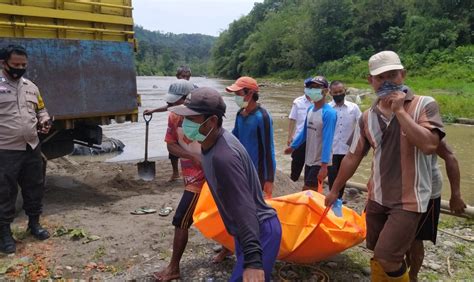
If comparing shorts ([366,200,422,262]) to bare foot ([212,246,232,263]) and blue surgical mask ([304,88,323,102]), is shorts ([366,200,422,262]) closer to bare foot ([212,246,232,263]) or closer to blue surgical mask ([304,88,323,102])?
bare foot ([212,246,232,263])

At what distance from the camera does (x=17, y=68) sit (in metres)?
4.11

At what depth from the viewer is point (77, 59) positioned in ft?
18.4

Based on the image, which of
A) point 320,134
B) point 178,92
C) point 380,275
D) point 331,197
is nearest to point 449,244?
point 320,134

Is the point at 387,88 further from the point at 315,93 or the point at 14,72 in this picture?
the point at 14,72

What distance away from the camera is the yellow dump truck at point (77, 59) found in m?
5.12

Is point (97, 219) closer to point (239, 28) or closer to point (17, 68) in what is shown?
point (17, 68)

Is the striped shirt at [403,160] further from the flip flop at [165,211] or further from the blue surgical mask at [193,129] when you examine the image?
the flip flop at [165,211]

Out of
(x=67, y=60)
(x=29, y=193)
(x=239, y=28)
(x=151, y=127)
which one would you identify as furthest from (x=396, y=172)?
(x=239, y=28)

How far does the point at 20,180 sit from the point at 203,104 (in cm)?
285

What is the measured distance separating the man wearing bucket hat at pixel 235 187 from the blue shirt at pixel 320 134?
2.71 meters

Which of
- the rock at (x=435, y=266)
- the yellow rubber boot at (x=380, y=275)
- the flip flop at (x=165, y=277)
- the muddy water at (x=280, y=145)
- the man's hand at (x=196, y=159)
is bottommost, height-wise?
the muddy water at (x=280, y=145)

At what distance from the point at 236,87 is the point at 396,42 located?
44785 millimetres

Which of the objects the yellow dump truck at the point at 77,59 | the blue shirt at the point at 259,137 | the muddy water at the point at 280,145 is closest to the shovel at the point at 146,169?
the yellow dump truck at the point at 77,59

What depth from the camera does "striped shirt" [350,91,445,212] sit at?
2.70 m
